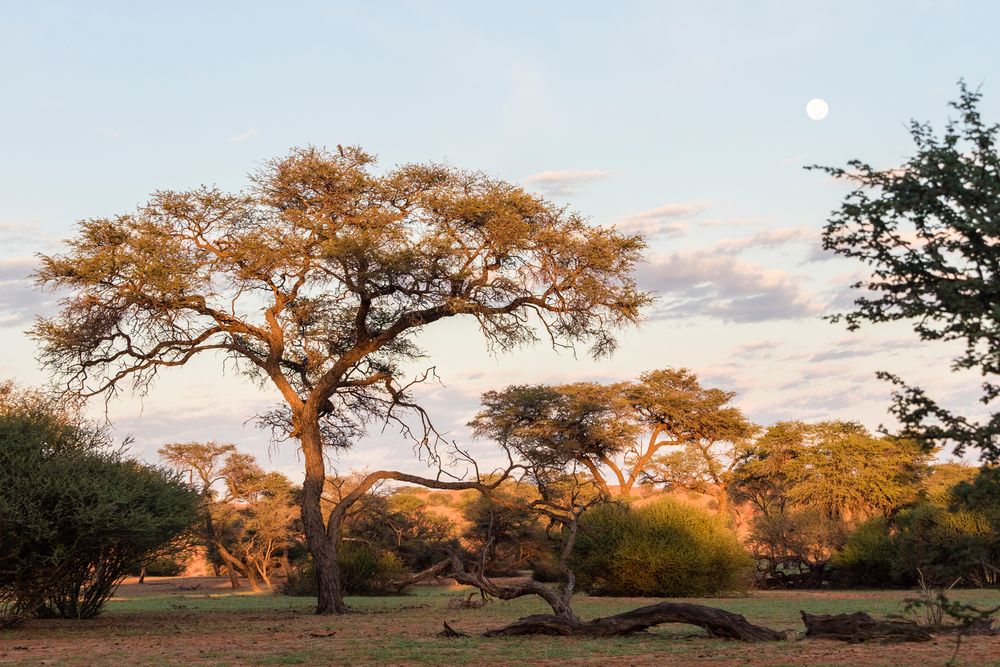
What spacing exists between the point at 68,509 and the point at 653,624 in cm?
1129

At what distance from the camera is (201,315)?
85.9 ft

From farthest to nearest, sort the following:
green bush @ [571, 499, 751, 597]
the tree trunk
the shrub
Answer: the shrub → green bush @ [571, 499, 751, 597] → the tree trunk

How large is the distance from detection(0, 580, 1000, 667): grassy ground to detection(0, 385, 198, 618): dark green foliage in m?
1.02

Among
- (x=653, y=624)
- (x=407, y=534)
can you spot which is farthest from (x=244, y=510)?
(x=653, y=624)

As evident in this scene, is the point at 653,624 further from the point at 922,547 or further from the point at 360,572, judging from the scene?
the point at 922,547

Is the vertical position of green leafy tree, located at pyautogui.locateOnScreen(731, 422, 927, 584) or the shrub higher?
green leafy tree, located at pyautogui.locateOnScreen(731, 422, 927, 584)

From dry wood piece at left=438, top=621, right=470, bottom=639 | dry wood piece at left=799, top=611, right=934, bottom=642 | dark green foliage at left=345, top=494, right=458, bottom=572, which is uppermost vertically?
dark green foliage at left=345, top=494, right=458, bottom=572

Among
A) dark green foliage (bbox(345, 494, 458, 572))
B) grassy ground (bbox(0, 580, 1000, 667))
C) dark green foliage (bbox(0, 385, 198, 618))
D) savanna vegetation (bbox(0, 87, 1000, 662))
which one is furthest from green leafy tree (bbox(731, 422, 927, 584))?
dark green foliage (bbox(0, 385, 198, 618))

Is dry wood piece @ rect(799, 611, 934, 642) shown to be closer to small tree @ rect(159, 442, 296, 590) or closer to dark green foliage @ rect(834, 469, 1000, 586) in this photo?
dark green foliage @ rect(834, 469, 1000, 586)

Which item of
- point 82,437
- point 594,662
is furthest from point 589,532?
point 594,662

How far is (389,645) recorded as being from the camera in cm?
1591

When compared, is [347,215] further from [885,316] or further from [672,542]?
[885,316]

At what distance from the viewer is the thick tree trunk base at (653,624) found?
15.4 metres

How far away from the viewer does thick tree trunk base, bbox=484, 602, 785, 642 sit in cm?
1543
